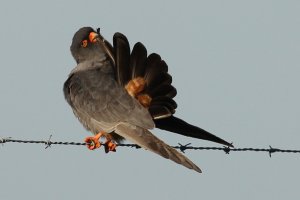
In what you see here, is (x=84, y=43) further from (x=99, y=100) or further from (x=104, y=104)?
(x=104, y=104)

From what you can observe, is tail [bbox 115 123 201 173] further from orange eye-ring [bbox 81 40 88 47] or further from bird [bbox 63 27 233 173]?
orange eye-ring [bbox 81 40 88 47]

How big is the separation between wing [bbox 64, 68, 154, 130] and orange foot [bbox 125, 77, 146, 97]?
2.5 inches

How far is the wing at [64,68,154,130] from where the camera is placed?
Answer: 9727 millimetres

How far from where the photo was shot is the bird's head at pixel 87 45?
10992 millimetres

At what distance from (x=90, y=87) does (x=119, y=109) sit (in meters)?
0.56

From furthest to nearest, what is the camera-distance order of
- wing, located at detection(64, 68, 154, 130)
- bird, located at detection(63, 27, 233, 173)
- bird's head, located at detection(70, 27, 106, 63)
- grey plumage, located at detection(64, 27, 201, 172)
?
bird's head, located at detection(70, 27, 106, 63)
wing, located at detection(64, 68, 154, 130)
bird, located at detection(63, 27, 233, 173)
grey plumage, located at detection(64, 27, 201, 172)

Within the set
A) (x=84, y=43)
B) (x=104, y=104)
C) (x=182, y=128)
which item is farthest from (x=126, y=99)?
(x=84, y=43)

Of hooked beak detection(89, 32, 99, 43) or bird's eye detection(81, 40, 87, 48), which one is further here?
bird's eye detection(81, 40, 87, 48)

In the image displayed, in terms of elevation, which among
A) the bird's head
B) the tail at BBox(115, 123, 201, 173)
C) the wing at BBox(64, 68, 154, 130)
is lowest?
the tail at BBox(115, 123, 201, 173)

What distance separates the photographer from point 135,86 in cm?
984

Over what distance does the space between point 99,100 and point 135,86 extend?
540 mm

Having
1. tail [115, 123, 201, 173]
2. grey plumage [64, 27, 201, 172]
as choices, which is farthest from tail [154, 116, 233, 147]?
tail [115, 123, 201, 173]

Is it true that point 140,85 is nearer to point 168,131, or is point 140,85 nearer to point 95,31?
point 168,131

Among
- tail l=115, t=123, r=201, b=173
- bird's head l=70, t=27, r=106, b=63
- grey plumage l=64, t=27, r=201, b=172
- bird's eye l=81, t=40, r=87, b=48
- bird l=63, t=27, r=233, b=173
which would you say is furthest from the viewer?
bird's eye l=81, t=40, r=87, b=48
